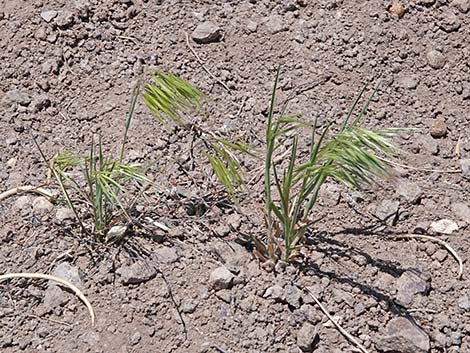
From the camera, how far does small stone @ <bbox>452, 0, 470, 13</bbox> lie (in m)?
2.64

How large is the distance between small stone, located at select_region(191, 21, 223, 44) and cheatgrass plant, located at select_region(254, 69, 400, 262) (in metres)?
0.49

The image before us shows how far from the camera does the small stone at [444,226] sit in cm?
215

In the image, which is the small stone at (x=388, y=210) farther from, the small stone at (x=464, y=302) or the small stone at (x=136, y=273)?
the small stone at (x=136, y=273)

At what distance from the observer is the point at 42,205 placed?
2.19m

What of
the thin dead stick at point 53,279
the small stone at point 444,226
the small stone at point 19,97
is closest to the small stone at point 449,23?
the small stone at point 444,226

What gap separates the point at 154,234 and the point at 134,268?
13cm

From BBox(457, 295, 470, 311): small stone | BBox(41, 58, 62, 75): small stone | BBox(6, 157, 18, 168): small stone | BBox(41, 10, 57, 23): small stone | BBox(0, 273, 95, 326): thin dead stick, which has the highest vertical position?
BBox(41, 10, 57, 23): small stone

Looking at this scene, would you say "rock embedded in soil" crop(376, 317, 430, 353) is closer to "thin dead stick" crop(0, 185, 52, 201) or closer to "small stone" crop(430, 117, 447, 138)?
"small stone" crop(430, 117, 447, 138)

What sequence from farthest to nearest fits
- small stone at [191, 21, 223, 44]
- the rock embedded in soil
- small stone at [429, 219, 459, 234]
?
small stone at [191, 21, 223, 44] < small stone at [429, 219, 459, 234] < the rock embedded in soil

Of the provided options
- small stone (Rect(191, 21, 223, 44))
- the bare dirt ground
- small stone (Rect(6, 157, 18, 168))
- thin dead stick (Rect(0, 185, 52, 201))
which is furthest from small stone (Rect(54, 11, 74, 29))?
thin dead stick (Rect(0, 185, 52, 201))

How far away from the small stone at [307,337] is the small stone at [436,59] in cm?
101

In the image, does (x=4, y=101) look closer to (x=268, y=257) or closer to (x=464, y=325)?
(x=268, y=257)

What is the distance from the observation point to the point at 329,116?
241cm

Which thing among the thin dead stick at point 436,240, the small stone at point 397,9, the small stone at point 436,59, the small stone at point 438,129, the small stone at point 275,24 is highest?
the small stone at point 397,9
